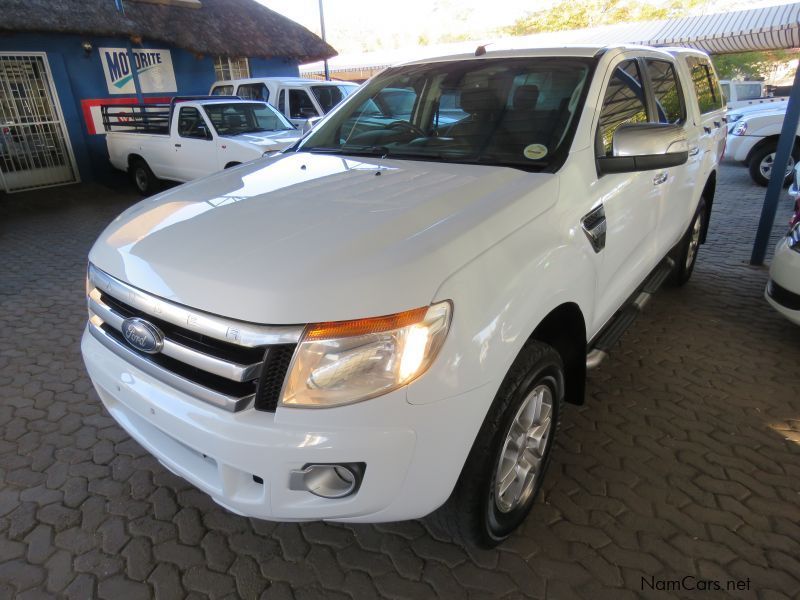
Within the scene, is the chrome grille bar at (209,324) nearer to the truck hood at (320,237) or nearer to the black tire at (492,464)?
the truck hood at (320,237)

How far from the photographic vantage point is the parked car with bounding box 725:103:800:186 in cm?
912

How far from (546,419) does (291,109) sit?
9.64 meters

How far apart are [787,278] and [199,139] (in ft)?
26.2

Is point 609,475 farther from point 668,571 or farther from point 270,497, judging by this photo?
point 270,497

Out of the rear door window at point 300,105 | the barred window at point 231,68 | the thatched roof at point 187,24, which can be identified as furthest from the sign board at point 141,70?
the rear door window at point 300,105

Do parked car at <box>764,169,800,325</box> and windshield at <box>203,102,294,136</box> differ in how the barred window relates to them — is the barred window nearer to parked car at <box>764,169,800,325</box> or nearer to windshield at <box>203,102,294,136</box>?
windshield at <box>203,102,294,136</box>

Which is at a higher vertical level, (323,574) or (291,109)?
(291,109)

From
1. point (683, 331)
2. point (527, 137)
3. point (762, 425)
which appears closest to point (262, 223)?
point (527, 137)

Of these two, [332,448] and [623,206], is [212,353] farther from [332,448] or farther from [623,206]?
[623,206]

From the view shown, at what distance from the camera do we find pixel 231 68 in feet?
45.4

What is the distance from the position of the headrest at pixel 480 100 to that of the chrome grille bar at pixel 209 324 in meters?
1.74

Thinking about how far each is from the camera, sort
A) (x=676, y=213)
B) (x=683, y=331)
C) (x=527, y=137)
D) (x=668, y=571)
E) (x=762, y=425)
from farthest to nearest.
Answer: (x=683, y=331)
(x=676, y=213)
(x=762, y=425)
(x=527, y=137)
(x=668, y=571)

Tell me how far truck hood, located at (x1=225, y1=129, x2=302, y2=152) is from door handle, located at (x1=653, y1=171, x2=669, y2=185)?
550 centimetres

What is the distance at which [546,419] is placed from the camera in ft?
7.20
